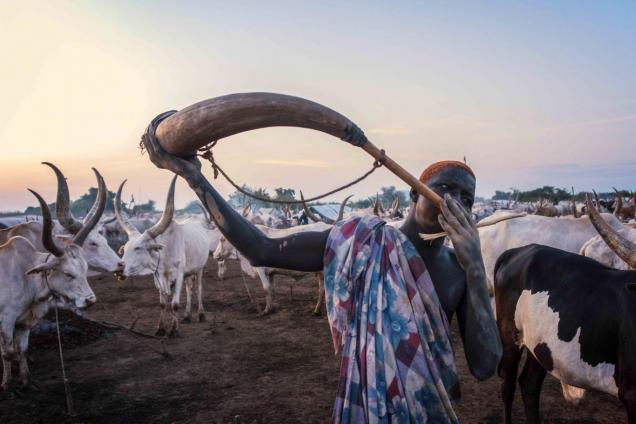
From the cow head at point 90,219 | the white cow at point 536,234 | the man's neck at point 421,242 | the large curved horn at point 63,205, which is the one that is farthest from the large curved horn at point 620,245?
the large curved horn at point 63,205

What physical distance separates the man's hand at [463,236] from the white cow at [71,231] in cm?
470

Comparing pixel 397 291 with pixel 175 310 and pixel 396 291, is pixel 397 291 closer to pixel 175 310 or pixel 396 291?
pixel 396 291

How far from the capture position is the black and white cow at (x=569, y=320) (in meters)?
3.16

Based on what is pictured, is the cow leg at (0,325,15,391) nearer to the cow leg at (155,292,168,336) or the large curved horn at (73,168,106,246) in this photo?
the large curved horn at (73,168,106,246)

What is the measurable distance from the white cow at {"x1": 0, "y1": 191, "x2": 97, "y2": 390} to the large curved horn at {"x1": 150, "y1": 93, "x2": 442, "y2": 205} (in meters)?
4.29

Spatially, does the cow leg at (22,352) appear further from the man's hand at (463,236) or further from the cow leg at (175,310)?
the man's hand at (463,236)

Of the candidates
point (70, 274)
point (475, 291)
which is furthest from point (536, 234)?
point (70, 274)

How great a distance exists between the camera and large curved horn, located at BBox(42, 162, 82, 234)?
5047mm

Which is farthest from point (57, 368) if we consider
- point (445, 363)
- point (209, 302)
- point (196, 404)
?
point (445, 363)

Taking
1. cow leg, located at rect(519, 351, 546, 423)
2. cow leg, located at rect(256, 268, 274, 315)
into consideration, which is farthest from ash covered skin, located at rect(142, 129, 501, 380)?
cow leg, located at rect(256, 268, 274, 315)

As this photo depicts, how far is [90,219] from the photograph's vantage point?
5.58m

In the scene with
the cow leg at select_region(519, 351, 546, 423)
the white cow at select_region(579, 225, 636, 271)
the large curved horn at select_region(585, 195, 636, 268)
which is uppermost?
the large curved horn at select_region(585, 195, 636, 268)

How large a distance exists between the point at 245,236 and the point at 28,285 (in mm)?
5053

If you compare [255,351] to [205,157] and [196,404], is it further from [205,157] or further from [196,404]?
[205,157]
